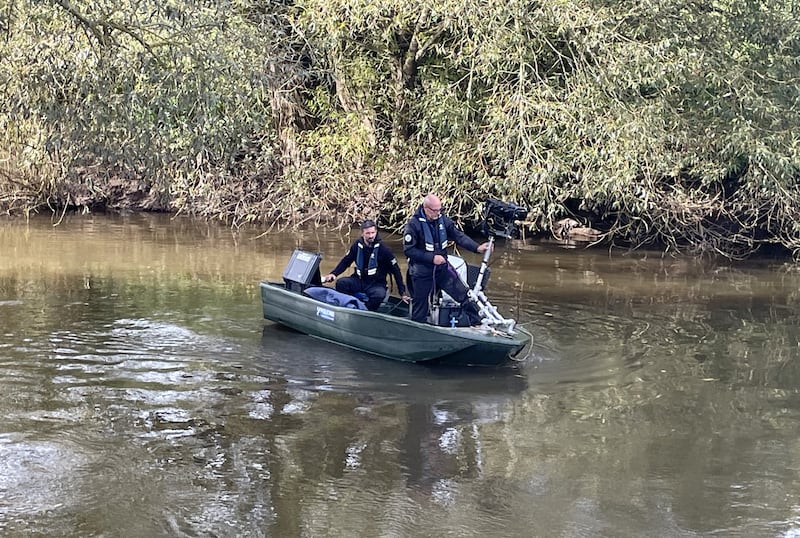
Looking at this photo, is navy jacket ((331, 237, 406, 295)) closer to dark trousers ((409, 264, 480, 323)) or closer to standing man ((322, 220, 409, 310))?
standing man ((322, 220, 409, 310))

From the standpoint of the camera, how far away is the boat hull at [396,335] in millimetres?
8812

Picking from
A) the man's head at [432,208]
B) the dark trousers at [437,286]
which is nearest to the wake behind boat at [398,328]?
the dark trousers at [437,286]

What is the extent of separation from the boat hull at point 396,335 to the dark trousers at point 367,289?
12 centimetres

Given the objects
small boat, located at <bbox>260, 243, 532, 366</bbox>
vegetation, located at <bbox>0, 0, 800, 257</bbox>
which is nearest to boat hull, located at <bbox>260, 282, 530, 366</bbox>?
small boat, located at <bbox>260, 243, 532, 366</bbox>

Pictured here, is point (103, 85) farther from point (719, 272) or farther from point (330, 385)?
point (719, 272)

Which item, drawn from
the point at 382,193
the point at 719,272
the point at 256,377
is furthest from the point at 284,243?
the point at 256,377

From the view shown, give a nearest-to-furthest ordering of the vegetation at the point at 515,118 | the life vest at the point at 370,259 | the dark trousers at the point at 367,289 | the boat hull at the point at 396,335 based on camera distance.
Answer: the boat hull at the point at 396,335 < the life vest at the point at 370,259 < the dark trousers at the point at 367,289 < the vegetation at the point at 515,118

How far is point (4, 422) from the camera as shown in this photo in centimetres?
732

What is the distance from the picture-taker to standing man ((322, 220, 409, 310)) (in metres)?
10.1

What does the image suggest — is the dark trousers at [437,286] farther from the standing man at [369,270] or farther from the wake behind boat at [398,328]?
the standing man at [369,270]

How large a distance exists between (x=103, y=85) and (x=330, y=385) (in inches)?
127

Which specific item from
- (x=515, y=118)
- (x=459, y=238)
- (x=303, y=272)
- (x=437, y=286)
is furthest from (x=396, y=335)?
(x=515, y=118)

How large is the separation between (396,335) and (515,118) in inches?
273

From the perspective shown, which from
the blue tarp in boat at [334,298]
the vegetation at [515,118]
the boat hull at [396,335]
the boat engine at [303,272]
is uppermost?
the vegetation at [515,118]
